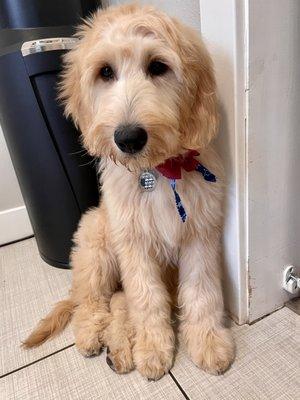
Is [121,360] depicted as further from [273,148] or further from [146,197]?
[273,148]

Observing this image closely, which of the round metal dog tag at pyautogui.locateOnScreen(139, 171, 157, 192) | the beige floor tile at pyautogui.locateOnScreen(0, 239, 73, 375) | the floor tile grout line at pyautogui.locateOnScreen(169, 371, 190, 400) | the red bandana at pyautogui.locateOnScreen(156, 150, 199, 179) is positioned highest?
the red bandana at pyautogui.locateOnScreen(156, 150, 199, 179)

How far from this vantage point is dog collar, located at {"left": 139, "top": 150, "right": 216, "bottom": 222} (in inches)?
32.5

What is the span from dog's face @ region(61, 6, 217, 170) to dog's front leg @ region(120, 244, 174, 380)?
27cm

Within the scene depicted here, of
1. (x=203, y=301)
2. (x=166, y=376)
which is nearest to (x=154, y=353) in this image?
(x=166, y=376)

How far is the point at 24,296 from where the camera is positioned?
1.25 metres

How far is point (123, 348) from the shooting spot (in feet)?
3.02

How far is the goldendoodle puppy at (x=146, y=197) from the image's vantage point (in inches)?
28.3

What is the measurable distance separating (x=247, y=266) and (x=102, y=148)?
1.61ft

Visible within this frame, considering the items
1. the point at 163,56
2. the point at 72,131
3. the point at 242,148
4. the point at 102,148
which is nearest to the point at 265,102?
the point at 242,148

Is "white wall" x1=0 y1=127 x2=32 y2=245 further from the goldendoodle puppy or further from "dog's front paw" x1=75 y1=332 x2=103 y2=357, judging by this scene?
"dog's front paw" x1=75 y1=332 x2=103 y2=357

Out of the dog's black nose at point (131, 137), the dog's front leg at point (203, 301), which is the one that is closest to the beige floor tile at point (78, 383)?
the dog's front leg at point (203, 301)

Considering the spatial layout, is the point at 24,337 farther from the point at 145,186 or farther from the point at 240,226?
the point at 240,226

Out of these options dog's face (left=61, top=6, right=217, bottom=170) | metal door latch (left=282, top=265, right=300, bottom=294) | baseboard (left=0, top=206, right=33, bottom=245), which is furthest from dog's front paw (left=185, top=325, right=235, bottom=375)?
baseboard (left=0, top=206, right=33, bottom=245)

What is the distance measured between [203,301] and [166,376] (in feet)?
0.66
